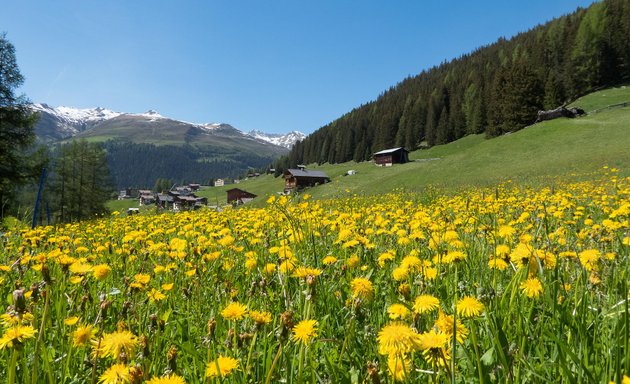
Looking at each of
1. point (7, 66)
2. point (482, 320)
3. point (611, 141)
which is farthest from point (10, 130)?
point (611, 141)

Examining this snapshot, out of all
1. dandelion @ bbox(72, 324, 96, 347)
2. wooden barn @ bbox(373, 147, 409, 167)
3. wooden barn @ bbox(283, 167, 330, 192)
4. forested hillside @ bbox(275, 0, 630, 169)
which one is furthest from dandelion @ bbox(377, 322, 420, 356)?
wooden barn @ bbox(373, 147, 409, 167)

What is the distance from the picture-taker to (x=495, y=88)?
67.5m

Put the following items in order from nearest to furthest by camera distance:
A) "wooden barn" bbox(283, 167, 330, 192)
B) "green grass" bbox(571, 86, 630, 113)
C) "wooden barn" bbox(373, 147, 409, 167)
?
"green grass" bbox(571, 86, 630, 113) → "wooden barn" bbox(283, 167, 330, 192) → "wooden barn" bbox(373, 147, 409, 167)

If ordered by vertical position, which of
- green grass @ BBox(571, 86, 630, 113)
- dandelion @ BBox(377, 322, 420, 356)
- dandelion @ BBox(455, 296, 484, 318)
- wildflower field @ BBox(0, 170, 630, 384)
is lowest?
wildflower field @ BBox(0, 170, 630, 384)

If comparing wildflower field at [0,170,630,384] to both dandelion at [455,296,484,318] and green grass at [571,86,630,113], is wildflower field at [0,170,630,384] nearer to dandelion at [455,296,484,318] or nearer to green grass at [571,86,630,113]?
dandelion at [455,296,484,318]

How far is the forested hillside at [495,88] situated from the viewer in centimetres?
6400

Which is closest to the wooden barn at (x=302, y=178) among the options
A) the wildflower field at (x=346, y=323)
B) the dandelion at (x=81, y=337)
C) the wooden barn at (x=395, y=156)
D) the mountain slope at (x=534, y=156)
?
the wooden barn at (x=395, y=156)

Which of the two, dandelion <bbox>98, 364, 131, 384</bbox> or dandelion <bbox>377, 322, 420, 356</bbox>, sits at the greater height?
dandelion <bbox>377, 322, 420, 356</bbox>

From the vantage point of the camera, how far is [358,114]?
12794 cm

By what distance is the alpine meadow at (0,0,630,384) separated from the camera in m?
1.34

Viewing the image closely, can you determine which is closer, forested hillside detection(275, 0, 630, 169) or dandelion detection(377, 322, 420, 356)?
dandelion detection(377, 322, 420, 356)

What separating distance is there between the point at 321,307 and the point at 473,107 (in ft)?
302

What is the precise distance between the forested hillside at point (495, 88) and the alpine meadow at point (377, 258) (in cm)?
57

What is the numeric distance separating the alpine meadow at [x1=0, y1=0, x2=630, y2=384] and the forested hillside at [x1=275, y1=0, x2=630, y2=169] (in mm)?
567
